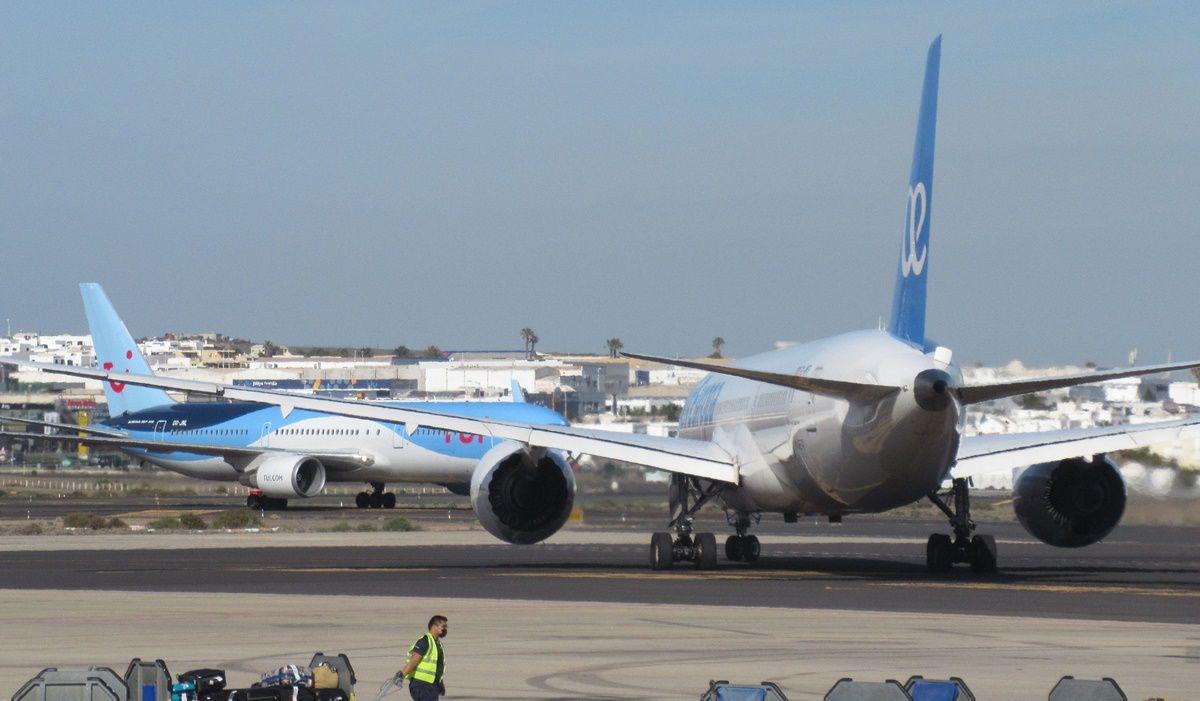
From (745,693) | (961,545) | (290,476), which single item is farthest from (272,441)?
(745,693)

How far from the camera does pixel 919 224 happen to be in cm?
2588

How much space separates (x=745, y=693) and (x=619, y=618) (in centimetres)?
1024

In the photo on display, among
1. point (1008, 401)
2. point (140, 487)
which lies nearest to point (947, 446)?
point (1008, 401)

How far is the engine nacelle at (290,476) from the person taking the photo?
56.3m

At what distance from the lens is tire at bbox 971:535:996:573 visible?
26875 millimetres

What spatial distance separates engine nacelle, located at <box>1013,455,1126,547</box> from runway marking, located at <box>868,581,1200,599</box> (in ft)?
10.5

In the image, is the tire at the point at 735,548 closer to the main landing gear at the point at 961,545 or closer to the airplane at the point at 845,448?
the airplane at the point at 845,448

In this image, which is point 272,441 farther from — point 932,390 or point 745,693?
point 745,693

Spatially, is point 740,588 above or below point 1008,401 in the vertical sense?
below

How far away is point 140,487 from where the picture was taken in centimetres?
7625

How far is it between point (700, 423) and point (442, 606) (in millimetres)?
11986

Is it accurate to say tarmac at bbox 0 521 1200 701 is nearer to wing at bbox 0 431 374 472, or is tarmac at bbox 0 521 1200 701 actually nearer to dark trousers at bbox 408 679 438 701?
dark trousers at bbox 408 679 438 701

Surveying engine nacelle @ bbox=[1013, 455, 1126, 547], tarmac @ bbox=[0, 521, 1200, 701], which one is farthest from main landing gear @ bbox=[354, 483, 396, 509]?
engine nacelle @ bbox=[1013, 455, 1126, 547]

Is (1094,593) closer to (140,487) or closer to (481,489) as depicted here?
(481,489)
